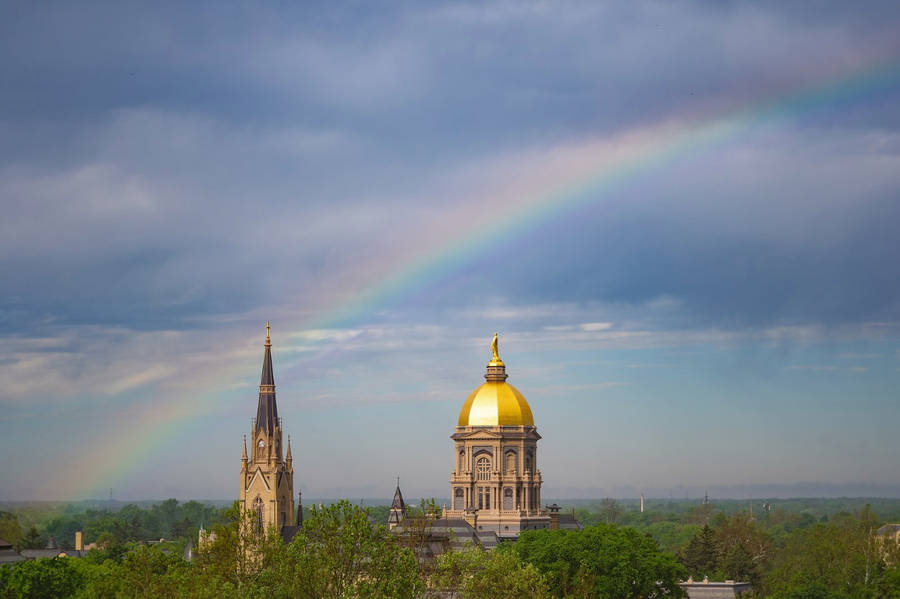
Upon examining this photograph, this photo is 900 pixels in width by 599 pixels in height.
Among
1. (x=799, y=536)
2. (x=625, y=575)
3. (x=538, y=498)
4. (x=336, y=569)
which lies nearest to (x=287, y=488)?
(x=538, y=498)

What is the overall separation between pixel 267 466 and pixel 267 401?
7.55m

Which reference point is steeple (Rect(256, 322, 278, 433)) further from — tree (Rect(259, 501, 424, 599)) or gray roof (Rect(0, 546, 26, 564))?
tree (Rect(259, 501, 424, 599))

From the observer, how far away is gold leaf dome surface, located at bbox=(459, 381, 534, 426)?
157 metres

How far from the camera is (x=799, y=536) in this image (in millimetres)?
195500

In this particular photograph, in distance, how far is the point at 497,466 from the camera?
156 m

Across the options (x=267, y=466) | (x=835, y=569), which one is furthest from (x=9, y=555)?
(x=835, y=569)

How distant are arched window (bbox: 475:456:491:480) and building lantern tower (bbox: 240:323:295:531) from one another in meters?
22.1

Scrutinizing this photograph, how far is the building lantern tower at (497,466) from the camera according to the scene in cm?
15538

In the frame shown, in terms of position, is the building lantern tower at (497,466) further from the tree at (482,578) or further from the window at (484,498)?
the tree at (482,578)

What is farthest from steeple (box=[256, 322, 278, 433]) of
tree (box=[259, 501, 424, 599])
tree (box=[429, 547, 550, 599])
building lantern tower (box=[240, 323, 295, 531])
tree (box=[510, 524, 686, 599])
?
tree (box=[259, 501, 424, 599])

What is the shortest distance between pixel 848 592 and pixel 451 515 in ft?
152

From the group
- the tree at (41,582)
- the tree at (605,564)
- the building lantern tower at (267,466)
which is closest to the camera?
the tree at (41,582)

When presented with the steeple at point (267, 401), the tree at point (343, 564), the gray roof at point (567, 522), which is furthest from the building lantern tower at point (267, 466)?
the tree at point (343, 564)

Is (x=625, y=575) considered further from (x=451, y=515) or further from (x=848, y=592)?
(x=451, y=515)
